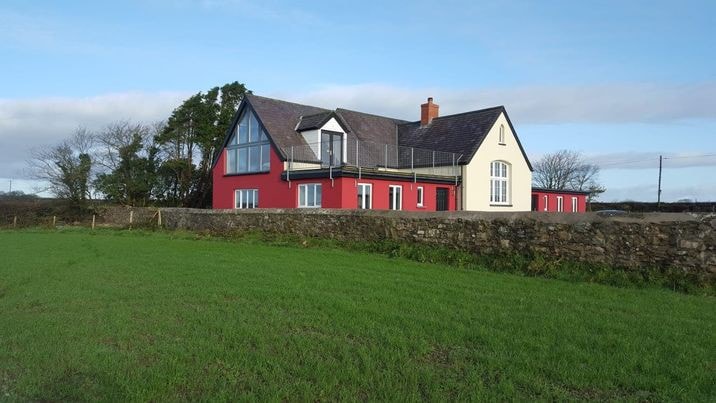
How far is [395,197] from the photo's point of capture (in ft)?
96.8

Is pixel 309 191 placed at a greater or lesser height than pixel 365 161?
lesser

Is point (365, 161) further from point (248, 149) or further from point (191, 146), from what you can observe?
point (191, 146)

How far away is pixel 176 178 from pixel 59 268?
31211mm

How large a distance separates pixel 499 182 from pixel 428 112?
676cm

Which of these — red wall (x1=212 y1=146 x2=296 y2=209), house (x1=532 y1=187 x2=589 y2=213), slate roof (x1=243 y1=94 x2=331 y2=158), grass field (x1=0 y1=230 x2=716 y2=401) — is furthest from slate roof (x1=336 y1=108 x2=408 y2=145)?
grass field (x1=0 y1=230 x2=716 y2=401)

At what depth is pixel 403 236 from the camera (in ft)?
55.6

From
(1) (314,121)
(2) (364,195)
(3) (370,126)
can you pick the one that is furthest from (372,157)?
(2) (364,195)

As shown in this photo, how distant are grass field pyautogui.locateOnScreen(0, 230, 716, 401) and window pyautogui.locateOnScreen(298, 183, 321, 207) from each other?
57.4 feet

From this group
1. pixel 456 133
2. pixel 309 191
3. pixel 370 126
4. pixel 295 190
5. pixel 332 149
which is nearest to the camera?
pixel 309 191

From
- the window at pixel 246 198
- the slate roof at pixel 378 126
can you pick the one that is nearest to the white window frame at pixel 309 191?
the slate roof at pixel 378 126

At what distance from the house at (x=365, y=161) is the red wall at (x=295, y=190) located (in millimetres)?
50

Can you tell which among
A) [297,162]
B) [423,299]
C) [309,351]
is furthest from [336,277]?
[297,162]

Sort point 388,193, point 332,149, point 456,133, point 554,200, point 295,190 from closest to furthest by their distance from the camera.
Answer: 1. point 388,193
2. point 295,190
3. point 332,149
4. point 456,133
5. point 554,200

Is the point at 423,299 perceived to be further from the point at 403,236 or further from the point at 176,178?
the point at 176,178
